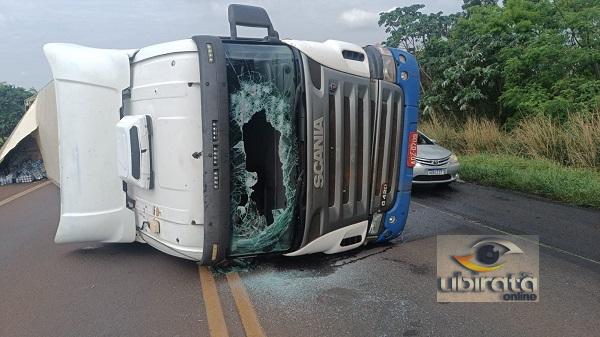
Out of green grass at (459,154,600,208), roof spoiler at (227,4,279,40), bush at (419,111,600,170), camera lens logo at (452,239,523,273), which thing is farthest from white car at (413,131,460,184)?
roof spoiler at (227,4,279,40)

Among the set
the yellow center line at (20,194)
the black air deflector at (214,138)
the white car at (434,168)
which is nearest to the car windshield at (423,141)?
the white car at (434,168)

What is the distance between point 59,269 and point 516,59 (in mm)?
12717

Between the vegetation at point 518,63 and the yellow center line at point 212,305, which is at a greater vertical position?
the vegetation at point 518,63

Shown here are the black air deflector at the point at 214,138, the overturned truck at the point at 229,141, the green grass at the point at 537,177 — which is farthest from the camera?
the green grass at the point at 537,177

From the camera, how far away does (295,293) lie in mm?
3877

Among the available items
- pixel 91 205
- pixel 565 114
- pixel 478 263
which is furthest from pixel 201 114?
pixel 565 114

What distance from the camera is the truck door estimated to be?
13.5 ft

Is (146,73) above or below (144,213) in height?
above

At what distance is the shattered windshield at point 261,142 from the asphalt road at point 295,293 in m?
0.46

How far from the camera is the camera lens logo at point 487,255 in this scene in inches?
175

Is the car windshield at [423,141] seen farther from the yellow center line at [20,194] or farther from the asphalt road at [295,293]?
the yellow center line at [20,194]

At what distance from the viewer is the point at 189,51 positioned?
3676 millimetres

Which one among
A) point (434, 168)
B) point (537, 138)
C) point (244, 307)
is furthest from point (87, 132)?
point (537, 138)

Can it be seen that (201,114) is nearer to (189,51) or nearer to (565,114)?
(189,51)
